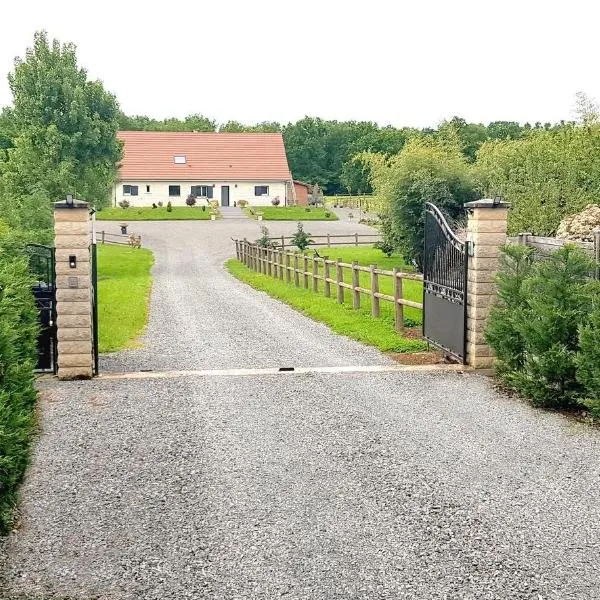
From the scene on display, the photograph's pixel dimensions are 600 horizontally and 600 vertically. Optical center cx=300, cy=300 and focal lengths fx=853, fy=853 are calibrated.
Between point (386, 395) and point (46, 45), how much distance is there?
81.1ft

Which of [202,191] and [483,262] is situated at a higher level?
[202,191]

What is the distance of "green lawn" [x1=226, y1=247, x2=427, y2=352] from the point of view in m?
13.4

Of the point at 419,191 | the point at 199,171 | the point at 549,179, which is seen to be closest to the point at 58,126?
the point at 419,191

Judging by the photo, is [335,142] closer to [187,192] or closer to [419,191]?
[187,192]

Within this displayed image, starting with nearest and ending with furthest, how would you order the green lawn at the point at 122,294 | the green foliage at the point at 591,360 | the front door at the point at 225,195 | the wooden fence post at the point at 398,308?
the green foliage at the point at 591,360 → the wooden fence post at the point at 398,308 → the green lawn at the point at 122,294 → the front door at the point at 225,195

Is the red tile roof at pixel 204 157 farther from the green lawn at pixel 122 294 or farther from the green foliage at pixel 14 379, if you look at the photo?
the green foliage at pixel 14 379

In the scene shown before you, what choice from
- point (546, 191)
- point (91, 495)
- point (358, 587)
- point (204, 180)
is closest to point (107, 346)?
point (91, 495)

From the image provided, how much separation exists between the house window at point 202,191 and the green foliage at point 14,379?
55825 millimetres

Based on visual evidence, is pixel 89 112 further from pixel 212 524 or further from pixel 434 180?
pixel 212 524

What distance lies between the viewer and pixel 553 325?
873 centimetres

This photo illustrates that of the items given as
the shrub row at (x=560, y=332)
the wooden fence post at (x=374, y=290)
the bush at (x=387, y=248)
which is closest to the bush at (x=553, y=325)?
the shrub row at (x=560, y=332)

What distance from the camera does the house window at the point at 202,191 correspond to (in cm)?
6525

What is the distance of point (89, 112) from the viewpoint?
3086 cm

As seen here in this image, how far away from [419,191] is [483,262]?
659 inches
